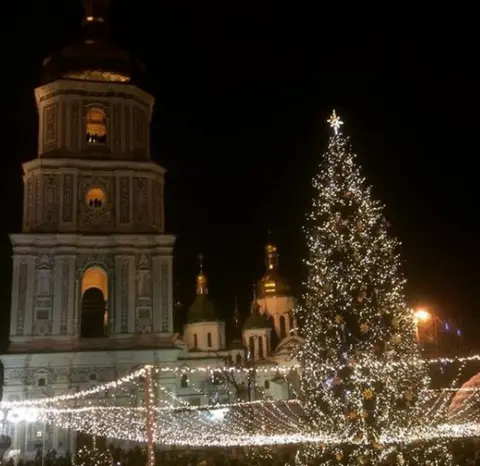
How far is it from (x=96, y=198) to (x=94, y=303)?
5.64 meters

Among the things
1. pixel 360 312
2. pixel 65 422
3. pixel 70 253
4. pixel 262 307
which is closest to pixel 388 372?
pixel 360 312

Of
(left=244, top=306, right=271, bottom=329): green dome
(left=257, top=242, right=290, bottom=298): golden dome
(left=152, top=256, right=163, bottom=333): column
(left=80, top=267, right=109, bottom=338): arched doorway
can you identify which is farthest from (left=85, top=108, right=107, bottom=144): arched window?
(left=257, top=242, right=290, bottom=298): golden dome

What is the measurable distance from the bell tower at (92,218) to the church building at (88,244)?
5 centimetres

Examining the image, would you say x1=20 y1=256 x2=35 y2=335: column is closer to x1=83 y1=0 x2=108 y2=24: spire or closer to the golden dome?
x1=83 y1=0 x2=108 y2=24: spire

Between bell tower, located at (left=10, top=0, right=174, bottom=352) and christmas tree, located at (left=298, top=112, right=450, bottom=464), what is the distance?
639 inches

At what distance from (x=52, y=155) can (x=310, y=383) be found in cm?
2135

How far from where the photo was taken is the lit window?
34.4 metres

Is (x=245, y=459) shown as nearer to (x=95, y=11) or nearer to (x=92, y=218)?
(x=92, y=218)

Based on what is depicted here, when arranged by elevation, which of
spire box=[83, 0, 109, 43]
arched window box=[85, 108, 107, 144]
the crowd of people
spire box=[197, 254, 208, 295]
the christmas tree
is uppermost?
spire box=[83, 0, 109, 43]

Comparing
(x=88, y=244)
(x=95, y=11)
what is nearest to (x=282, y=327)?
(x=88, y=244)

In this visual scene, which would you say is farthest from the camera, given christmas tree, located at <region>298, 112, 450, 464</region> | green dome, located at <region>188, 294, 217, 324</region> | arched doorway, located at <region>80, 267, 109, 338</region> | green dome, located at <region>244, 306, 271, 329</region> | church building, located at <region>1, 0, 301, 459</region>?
green dome, located at <region>244, 306, 271, 329</region>

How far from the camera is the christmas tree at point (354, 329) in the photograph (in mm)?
16156

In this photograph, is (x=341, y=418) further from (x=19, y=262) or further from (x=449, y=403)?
(x=19, y=262)

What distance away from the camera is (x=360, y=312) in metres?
16.8
